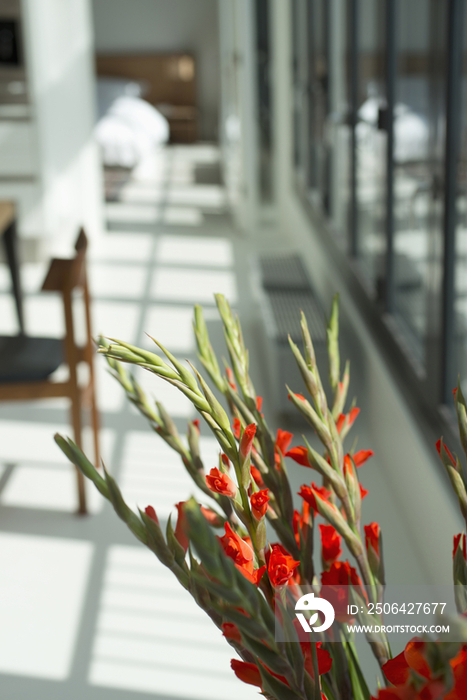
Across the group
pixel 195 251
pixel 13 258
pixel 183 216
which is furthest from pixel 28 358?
pixel 183 216

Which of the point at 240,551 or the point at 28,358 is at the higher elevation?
the point at 240,551

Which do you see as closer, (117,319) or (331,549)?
(331,549)

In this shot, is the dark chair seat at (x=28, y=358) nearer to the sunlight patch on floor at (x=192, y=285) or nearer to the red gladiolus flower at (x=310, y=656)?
the red gladiolus flower at (x=310, y=656)

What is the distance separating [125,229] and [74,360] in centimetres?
473

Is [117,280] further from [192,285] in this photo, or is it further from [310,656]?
[310,656]

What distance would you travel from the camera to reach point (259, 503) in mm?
512

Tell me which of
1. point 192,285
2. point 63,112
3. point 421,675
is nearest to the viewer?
point 421,675

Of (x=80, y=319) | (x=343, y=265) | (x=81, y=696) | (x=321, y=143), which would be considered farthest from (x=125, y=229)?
(x=81, y=696)

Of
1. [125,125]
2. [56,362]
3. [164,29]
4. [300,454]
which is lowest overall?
[56,362]

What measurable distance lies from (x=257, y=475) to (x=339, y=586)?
0.37 feet

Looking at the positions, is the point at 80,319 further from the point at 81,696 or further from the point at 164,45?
the point at 164,45

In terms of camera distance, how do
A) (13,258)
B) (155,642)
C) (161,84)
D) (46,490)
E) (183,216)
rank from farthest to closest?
1. (161,84)
2. (183,216)
3. (13,258)
4. (46,490)
5. (155,642)

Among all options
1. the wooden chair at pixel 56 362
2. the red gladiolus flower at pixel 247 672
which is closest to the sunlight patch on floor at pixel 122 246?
the wooden chair at pixel 56 362

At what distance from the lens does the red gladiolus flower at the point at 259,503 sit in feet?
1.67
